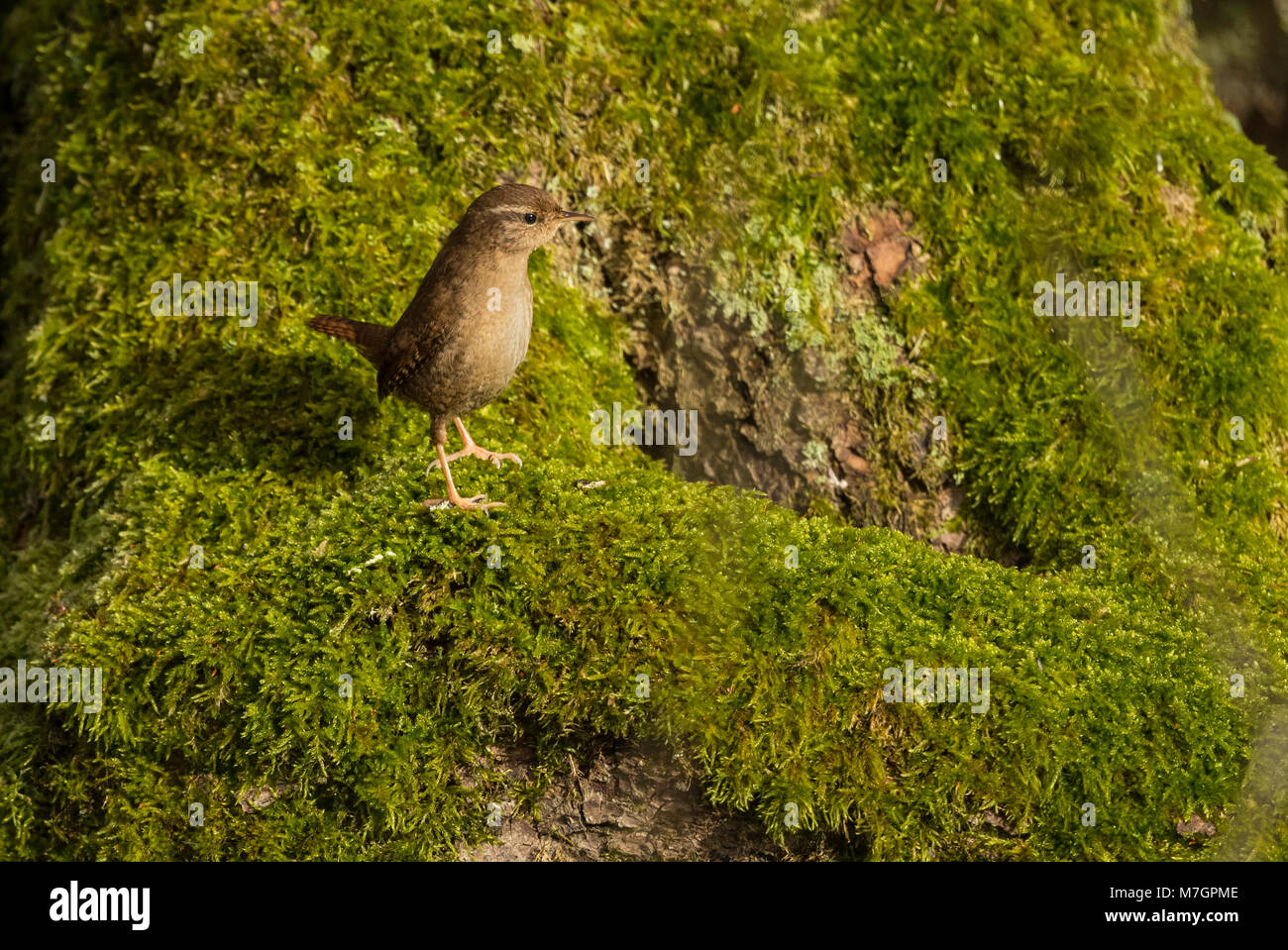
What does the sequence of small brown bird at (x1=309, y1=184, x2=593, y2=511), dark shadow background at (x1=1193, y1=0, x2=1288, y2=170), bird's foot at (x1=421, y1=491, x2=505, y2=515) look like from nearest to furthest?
bird's foot at (x1=421, y1=491, x2=505, y2=515)
small brown bird at (x1=309, y1=184, x2=593, y2=511)
dark shadow background at (x1=1193, y1=0, x2=1288, y2=170)

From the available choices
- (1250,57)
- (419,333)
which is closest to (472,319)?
(419,333)

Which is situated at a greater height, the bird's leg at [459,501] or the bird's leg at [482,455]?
the bird's leg at [482,455]

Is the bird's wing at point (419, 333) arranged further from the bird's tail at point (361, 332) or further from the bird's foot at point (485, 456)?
the bird's foot at point (485, 456)

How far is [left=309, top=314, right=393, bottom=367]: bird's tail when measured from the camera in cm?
470

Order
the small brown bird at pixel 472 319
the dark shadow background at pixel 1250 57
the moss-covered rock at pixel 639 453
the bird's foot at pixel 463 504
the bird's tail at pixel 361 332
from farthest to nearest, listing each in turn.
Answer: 1. the dark shadow background at pixel 1250 57
2. the bird's tail at pixel 361 332
3. the small brown bird at pixel 472 319
4. the bird's foot at pixel 463 504
5. the moss-covered rock at pixel 639 453

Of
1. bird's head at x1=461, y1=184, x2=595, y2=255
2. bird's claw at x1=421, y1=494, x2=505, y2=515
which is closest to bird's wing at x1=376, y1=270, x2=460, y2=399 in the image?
bird's head at x1=461, y1=184, x2=595, y2=255

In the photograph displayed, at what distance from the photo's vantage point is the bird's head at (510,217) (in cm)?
451

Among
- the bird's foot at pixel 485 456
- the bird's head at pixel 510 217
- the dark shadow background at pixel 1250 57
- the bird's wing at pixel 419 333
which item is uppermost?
the dark shadow background at pixel 1250 57

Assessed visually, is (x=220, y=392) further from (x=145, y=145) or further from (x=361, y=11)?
(x=361, y=11)

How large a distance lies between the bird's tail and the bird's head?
0.65 meters

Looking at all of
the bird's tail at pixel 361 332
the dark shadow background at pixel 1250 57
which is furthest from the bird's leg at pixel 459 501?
the dark shadow background at pixel 1250 57

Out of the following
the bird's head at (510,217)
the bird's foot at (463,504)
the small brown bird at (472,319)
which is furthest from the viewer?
the bird's head at (510,217)

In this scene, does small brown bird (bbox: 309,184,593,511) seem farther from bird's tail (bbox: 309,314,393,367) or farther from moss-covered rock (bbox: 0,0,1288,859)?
moss-covered rock (bbox: 0,0,1288,859)

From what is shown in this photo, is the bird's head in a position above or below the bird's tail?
above
